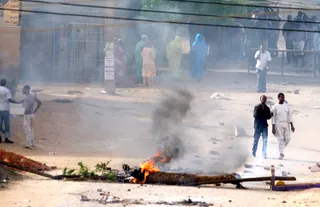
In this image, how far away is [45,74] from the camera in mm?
28500

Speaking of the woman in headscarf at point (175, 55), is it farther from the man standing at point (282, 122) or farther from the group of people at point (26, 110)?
the man standing at point (282, 122)

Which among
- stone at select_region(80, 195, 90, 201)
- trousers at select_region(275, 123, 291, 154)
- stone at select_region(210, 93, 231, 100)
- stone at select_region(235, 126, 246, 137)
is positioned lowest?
stone at select_region(80, 195, 90, 201)

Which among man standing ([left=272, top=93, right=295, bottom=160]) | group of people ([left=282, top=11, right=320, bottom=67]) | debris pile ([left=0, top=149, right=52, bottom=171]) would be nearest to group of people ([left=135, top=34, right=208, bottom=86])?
group of people ([left=282, top=11, right=320, bottom=67])

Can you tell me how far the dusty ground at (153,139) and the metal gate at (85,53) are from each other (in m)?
1.31

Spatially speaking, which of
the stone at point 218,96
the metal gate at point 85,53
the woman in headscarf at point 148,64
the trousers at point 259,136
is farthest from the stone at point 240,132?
the metal gate at point 85,53

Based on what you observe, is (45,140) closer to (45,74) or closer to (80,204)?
(80,204)

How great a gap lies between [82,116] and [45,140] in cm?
313

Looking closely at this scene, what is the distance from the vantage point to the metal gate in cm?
2812

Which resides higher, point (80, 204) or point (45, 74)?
point (45, 74)

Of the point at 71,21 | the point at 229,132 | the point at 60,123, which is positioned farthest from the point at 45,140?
the point at 71,21

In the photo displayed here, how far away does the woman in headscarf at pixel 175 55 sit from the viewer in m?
28.8

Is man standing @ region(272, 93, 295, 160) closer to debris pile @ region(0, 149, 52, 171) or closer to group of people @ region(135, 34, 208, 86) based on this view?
debris pile @ region(0, 149, 52, 171)

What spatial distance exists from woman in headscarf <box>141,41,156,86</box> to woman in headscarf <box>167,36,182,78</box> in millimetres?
1737

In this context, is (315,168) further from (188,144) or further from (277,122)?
(188,144)
